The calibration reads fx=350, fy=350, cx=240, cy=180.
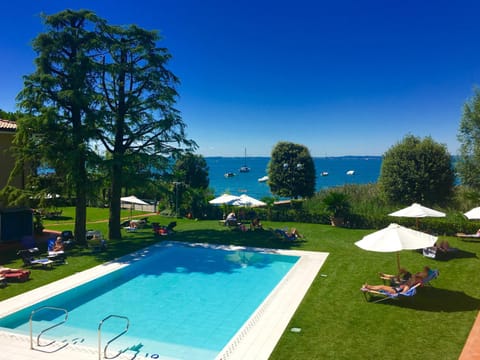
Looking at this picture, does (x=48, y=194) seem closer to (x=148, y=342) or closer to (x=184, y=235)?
(x=184, y=235)

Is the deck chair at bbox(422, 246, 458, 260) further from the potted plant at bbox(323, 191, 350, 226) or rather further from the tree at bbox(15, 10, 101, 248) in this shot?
the tree at bbox(15, 10, 101, 248)

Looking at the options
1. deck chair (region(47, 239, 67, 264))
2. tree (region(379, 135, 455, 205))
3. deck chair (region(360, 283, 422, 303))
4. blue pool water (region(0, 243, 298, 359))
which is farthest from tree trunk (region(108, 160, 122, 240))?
tree (region(379, 135, 455, 205))

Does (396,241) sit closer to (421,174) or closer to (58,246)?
(58,246)

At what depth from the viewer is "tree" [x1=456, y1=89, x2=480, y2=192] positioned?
2569 centimetres

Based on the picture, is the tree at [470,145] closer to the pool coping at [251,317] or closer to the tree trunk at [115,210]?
the pool coping at [251,317]

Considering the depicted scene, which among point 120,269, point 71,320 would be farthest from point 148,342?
point 120,269

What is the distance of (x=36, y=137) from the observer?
18.0 meters

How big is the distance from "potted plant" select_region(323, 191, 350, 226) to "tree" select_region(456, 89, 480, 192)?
965cm

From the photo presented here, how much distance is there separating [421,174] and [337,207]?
6972 mm

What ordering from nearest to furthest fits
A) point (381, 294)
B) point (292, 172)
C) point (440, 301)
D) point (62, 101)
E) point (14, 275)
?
1. point (440, 301)
2. point (381, 294)
3. point (14, 275)
4. point (62, 101)
5. point (292, 172)

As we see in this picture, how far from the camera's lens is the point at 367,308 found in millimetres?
10344

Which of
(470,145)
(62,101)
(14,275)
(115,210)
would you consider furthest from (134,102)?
(470,145)

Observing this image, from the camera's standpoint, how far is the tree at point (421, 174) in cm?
2552

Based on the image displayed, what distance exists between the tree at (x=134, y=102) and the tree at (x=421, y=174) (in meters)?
16.2
